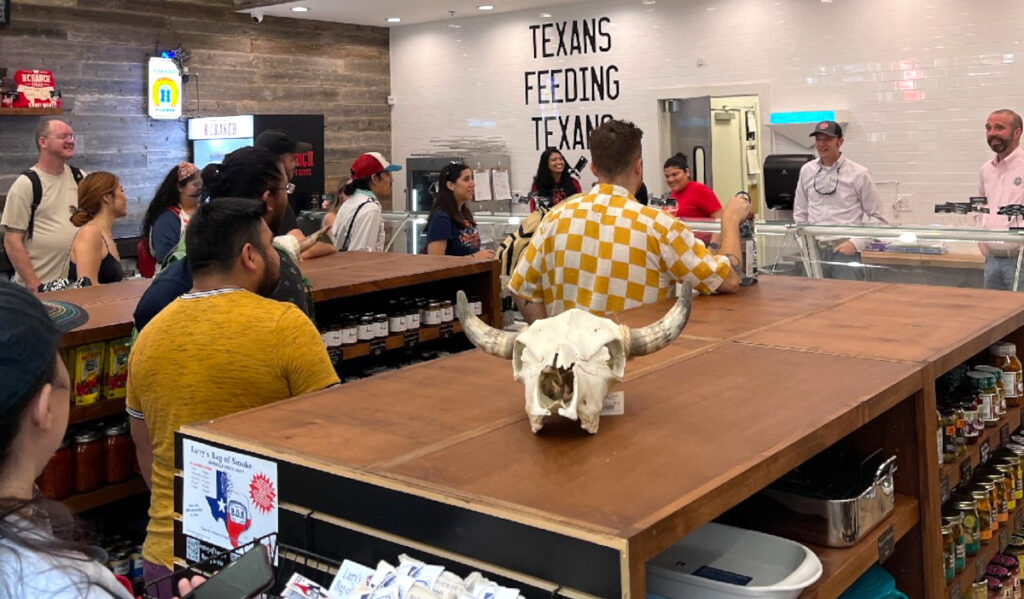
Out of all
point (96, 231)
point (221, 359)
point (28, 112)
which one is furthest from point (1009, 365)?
point (28, 112)

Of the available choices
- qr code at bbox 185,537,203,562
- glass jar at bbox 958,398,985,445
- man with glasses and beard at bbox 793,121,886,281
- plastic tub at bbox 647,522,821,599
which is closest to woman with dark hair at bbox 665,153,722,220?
man with glasses and beard at bbox 793,121,886,281

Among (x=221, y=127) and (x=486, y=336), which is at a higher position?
(x=221, y=127)

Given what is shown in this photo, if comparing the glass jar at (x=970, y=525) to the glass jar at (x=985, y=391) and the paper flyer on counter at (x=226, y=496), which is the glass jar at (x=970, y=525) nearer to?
the glass jar at (x=985, y=391)

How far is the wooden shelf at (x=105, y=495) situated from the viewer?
11.4 ft

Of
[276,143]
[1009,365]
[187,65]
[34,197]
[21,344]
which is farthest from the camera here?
[187,65]

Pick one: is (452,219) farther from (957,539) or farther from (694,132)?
(694,132)

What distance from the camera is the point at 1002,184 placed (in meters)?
6.75

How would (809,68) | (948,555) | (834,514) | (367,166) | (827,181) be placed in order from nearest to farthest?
(834,514) → (948,555) → (367,166) → (827,181) → (809,68)

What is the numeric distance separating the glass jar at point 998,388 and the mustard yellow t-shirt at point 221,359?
2.07m

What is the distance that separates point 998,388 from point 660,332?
5.66 ft

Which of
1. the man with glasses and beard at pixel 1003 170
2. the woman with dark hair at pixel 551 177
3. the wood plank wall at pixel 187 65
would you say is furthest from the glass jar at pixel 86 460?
the wood plank wall at pixel 187 65

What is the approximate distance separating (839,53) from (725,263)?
6.00 meters

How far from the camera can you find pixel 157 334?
2.52m

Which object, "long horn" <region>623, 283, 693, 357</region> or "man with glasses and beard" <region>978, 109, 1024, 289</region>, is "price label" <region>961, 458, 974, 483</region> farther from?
"man with glasses and beard" <region>978, 109, 1024, 289</region>
